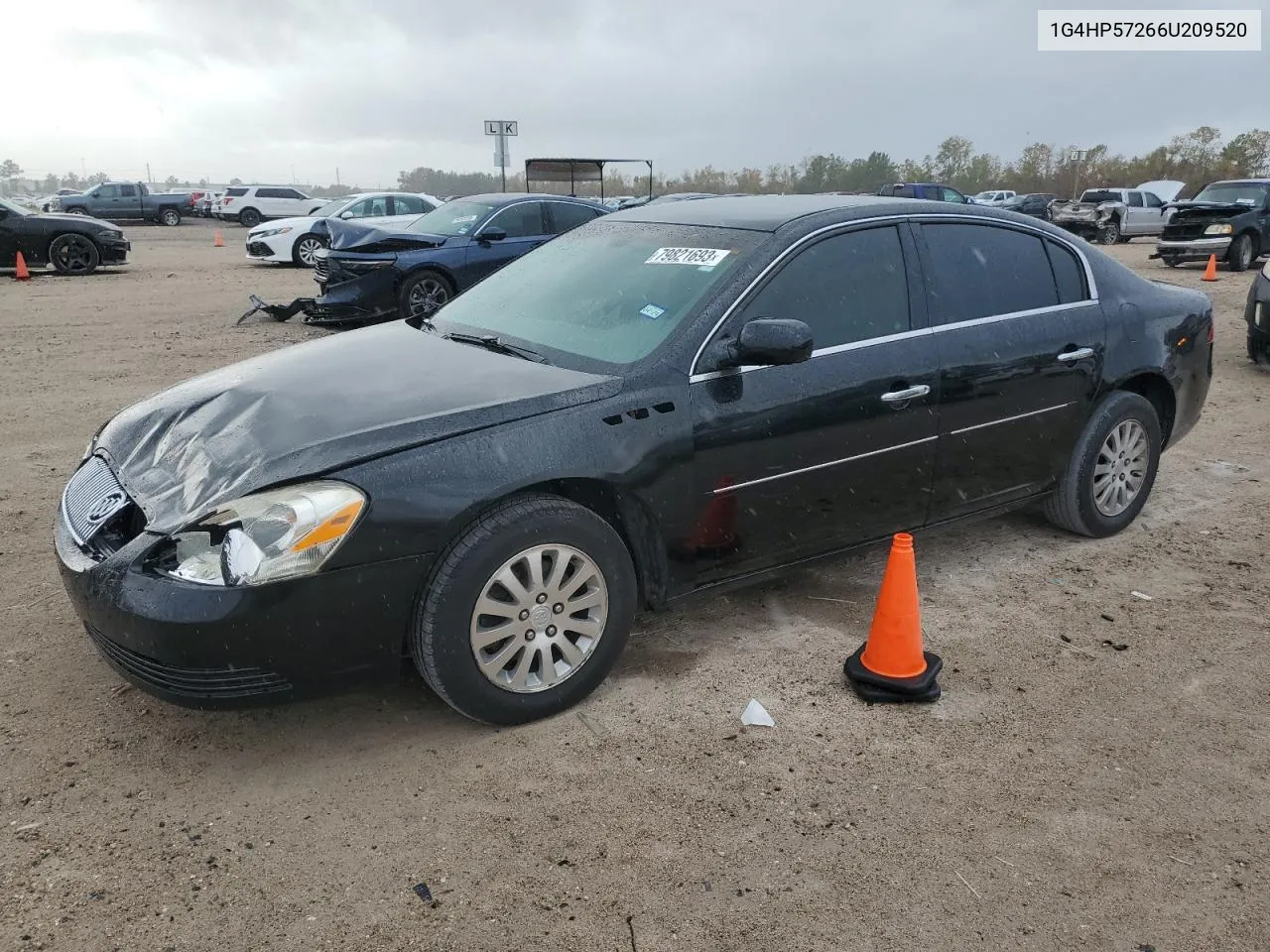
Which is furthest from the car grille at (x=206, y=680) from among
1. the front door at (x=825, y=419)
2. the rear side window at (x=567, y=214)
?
the rear side window at (x=567, y=214)

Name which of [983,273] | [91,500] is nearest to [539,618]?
[91,500]

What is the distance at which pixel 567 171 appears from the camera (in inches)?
1020

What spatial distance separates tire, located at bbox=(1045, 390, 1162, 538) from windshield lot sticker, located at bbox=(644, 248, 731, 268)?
2134mm

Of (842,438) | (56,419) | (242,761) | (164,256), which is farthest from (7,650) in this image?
(164,256)

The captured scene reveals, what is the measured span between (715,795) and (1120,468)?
314cm

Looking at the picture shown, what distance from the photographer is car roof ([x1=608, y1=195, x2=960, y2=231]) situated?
3.89 m

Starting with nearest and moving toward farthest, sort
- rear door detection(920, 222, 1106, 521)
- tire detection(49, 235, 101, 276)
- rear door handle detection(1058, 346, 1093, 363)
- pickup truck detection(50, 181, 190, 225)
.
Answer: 1. rear door detection(920, 222, 1106, 521)
2. rear door handle detection(1058, 346, 1093, 363)
3. tire detection(49, 235, 101, 276)
4. pickup truck detection(50, 181, 190, 225)

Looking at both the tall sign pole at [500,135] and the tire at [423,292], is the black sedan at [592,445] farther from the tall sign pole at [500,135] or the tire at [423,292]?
the tall sign pole at [500,135]

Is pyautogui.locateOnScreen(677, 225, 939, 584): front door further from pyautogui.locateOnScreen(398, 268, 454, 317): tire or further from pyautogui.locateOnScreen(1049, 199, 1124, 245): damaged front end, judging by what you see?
pyautogui.locateOnScreen(1049, 199, 1124, 245): damaged front end

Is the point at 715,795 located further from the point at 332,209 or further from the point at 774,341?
the point at 332,209

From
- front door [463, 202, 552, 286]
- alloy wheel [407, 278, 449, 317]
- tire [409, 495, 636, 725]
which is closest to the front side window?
tire [409, 495, 636, 725]

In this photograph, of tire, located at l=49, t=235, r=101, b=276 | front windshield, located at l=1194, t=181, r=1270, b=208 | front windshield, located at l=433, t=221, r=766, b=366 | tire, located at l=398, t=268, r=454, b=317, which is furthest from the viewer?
front windshield, located at l=1194, t=181, r=1270, b=208

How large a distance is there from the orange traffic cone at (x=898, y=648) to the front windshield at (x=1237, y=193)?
18919 mm

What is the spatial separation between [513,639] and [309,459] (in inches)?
33.1
